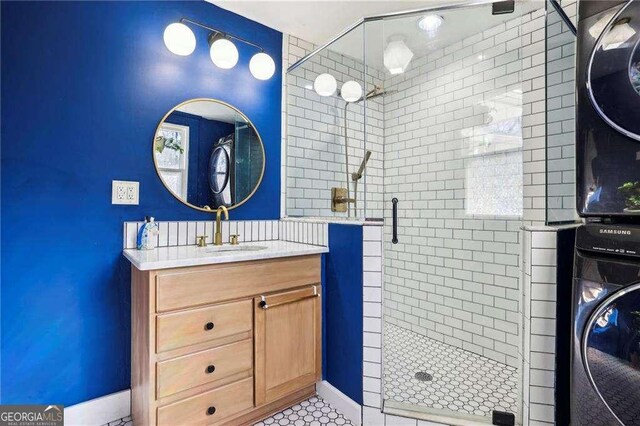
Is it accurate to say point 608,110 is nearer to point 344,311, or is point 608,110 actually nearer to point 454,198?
point 454,198

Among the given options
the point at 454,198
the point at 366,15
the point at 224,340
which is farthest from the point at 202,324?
the point at 366,15

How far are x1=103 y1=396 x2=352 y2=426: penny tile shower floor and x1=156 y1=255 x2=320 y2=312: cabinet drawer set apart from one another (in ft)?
2.26

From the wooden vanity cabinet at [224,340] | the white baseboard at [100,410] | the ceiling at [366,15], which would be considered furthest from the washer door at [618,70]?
the white baseboard at [100,410]

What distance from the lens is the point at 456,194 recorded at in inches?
97.7

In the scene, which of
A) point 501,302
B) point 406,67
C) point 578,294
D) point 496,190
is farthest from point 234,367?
point 406,67

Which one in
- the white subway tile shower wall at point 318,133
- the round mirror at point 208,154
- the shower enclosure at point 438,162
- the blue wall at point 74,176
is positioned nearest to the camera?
the blue wall at point 74,176

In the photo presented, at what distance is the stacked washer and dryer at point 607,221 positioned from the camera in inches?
41.7

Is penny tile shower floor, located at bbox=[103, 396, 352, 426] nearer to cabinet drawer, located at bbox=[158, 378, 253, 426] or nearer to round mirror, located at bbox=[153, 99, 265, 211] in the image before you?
cabinet drawer, located at bbox=[158, 378, 253, 426]

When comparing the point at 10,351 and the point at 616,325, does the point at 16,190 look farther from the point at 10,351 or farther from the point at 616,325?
the point at 616,325

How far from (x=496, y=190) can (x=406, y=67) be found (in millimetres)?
1268

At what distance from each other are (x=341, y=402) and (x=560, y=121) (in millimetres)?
1844

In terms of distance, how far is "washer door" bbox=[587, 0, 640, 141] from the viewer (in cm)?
113

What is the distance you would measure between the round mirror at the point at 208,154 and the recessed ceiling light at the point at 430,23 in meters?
1.38

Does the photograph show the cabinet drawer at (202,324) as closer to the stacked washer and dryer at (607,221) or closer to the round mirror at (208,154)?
the round mirror at (208,154)
